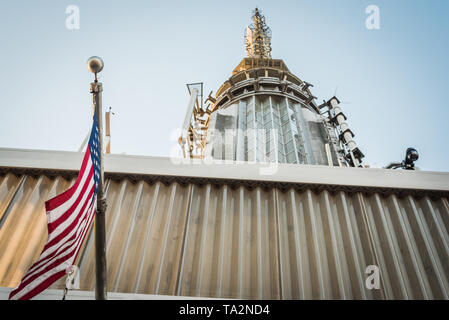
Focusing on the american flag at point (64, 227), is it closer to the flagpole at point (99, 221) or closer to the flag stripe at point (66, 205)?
the flag stripe at point (66, 205)

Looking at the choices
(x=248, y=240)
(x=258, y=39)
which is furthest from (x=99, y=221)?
Result: (x=258, y=39)

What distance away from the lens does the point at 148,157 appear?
4645 mm

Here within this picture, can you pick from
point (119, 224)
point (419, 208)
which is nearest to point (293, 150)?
point (419, 208)

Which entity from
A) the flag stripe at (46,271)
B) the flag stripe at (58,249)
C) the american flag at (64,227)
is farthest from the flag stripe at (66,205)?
the flag stripe at (46,271)

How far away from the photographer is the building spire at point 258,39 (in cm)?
1921

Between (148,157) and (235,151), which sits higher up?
(235,151)

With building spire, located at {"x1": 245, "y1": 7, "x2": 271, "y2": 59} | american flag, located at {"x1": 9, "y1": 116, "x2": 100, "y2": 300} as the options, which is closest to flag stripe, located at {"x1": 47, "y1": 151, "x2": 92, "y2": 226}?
american flag, located at {"x1": 9, "y1": 116, "x2": 100, "y2": 300}

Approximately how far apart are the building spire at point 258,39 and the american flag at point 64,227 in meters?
17.4

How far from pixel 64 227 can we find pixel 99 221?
392 mm

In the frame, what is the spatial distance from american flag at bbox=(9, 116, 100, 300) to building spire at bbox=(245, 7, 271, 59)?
57.2ft
